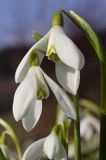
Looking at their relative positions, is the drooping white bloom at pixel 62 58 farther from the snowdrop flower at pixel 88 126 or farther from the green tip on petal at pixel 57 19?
the snowdrop flower at pixel 88 126

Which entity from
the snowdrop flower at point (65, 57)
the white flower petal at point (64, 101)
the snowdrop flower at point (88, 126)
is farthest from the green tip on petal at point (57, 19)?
the snowdrop flower at point (88, 126)

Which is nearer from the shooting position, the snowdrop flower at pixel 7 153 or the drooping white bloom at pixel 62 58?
the drooping white bloom at pixel 62 58

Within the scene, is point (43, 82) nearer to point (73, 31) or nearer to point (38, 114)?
point (38, 114)

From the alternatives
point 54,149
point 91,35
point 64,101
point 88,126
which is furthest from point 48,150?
point 88,126

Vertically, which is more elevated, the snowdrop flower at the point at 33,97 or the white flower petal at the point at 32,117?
the snowdrop flower at the point at 33,97

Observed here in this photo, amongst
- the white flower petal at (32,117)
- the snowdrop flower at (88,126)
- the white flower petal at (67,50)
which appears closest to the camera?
the white flower petal at (67,50)

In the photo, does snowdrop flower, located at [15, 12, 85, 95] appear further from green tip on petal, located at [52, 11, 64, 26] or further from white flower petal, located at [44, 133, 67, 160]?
white flower petal, located at [44, 133, 67, 160]

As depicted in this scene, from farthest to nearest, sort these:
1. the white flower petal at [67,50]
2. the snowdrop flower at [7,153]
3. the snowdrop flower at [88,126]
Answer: the snowdrop flower at [88,126]
the snowdrop flower at [7,153]
the white flower petal at [67,50]

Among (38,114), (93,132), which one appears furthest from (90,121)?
(38,114)
